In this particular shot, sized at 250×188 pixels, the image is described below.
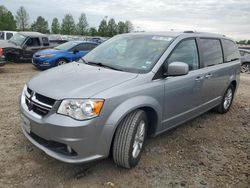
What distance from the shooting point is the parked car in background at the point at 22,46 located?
12.6 m

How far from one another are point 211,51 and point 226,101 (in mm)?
1610

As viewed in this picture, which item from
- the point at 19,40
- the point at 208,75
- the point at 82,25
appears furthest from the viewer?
the point at 82,25

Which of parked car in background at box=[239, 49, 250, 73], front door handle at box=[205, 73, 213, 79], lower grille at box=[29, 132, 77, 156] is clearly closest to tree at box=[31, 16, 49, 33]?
parked car in background at box=[239, 49, 250, 73]

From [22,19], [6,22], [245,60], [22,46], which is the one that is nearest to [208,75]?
[22,46]

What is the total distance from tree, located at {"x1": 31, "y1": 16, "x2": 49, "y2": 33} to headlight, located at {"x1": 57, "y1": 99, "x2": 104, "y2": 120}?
67535mm

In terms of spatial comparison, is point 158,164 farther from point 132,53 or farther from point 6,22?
point 6,22

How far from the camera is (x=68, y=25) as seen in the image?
239 feet

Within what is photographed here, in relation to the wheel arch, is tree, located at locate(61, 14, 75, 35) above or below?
above

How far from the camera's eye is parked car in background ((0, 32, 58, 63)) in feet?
41.5

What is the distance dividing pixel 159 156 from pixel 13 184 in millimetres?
1945

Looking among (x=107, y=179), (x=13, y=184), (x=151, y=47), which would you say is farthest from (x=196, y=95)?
(x=13, y=184)

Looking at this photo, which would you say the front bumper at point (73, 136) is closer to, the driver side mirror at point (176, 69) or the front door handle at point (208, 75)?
the driver side mirror at point (176, 69)

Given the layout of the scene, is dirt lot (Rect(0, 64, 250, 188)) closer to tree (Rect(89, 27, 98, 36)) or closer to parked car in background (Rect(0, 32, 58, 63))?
parked car in background (Rect(0, 32, 58, 63))

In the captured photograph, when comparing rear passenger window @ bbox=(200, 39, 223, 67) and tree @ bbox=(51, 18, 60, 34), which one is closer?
rear passenger window @ bbox=(200, 39, 223, 67)
